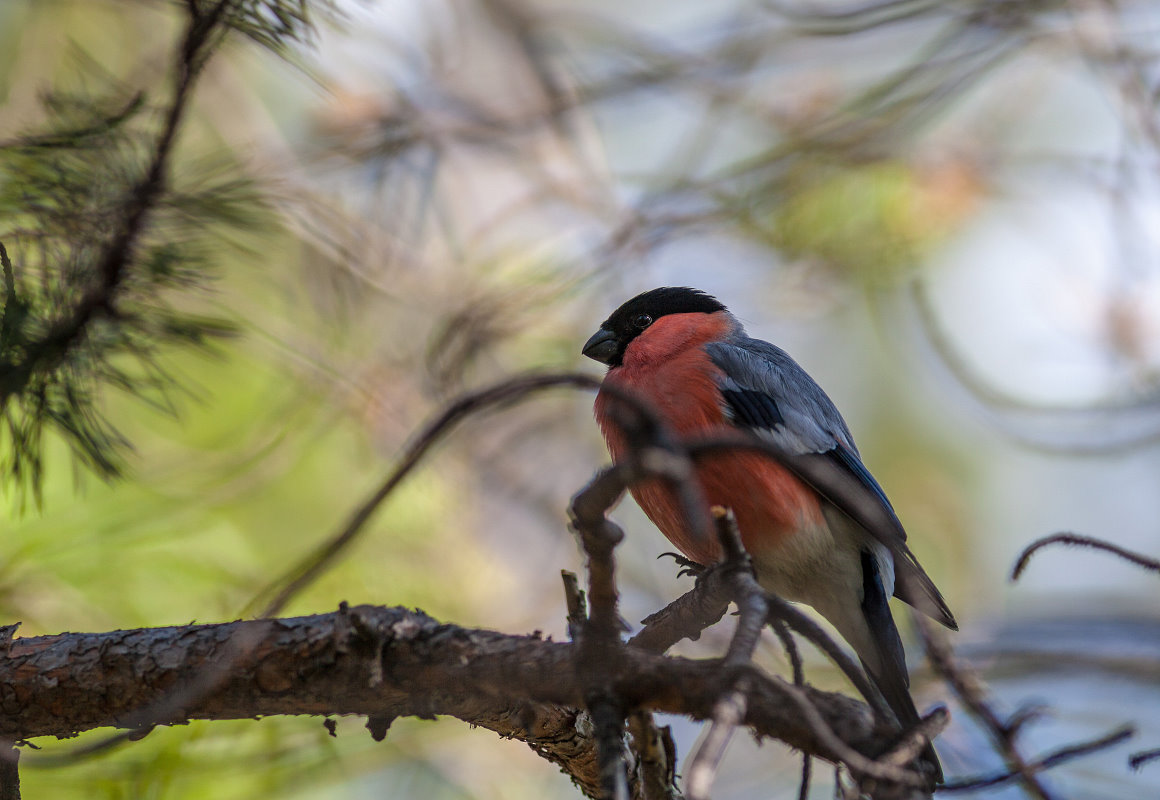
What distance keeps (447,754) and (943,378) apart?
131 inches

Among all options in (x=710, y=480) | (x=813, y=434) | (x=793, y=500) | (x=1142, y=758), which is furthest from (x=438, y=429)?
(x=813, y=434)

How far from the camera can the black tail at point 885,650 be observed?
287 centimetres

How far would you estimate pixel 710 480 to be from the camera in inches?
118

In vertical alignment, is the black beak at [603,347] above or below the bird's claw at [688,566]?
above

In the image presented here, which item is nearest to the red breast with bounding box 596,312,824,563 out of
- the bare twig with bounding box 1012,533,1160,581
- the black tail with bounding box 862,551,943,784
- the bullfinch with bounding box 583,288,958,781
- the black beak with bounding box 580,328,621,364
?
the bullfinch with bounding box 583,288,958,781

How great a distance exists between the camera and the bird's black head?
12.7ft

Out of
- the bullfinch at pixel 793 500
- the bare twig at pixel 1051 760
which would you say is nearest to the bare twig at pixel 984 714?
the bare twig at pixel 1051 760

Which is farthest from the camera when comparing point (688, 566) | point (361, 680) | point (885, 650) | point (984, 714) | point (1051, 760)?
point (688, 566)

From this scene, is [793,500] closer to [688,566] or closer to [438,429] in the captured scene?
[688,566]

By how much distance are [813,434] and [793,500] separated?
40 centimetres

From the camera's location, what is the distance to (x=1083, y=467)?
8391 millimetres

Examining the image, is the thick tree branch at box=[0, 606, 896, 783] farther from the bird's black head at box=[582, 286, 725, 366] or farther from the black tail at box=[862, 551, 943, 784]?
the bird's black head at box=[582, 286, 725, 366]

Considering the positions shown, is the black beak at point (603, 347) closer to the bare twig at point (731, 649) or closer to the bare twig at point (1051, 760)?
the bare twig at point (731, 649)

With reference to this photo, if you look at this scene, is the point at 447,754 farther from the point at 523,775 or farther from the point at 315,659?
the point at 315,659
